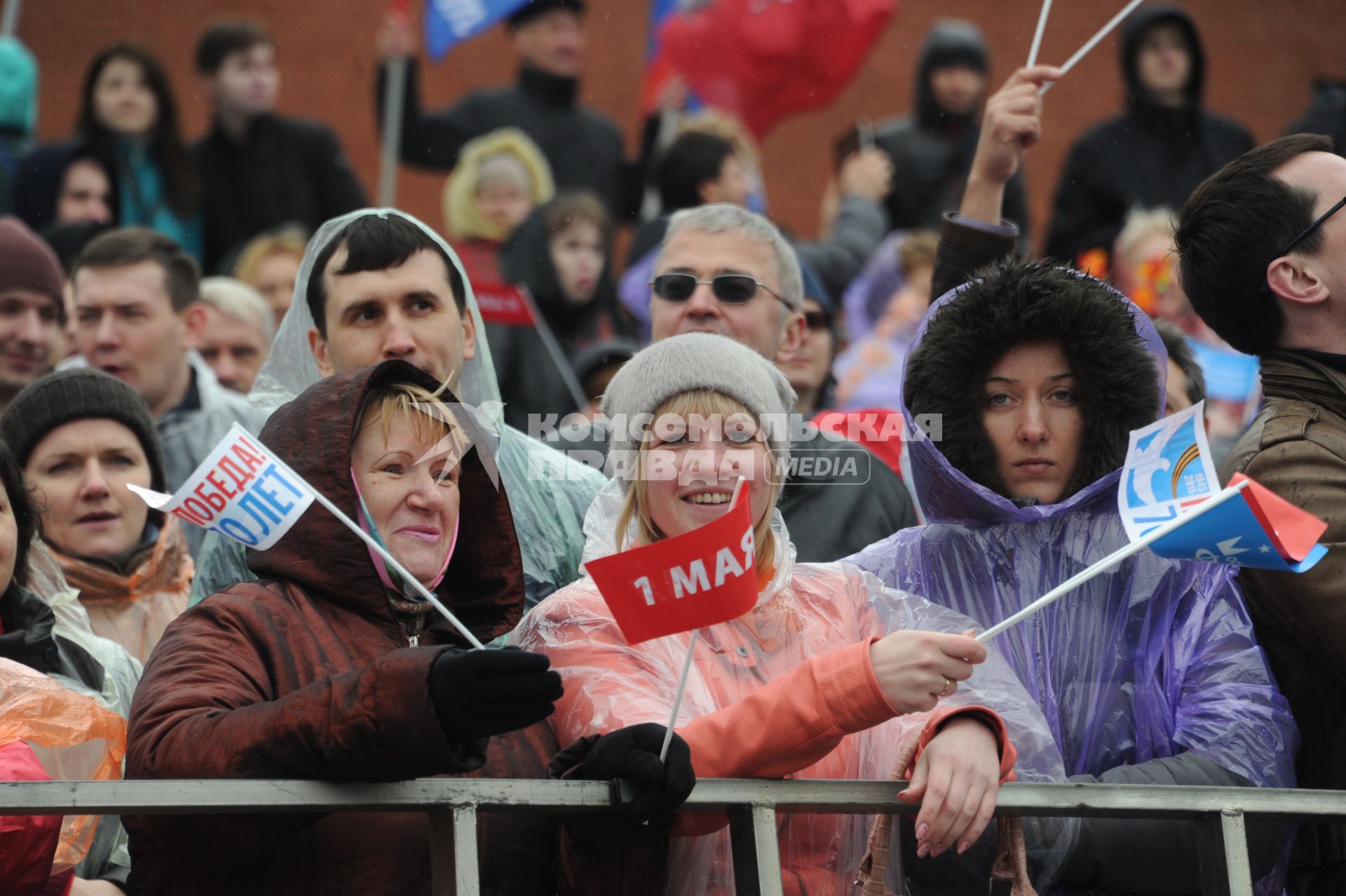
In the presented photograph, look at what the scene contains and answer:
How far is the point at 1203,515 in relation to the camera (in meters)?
2.76

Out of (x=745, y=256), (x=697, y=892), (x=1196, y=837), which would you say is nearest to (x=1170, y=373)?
(x=745, y=256)

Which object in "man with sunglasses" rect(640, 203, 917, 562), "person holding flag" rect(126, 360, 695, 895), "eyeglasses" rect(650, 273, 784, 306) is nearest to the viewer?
"person holding flag" rect(126, 360, 695, 895)

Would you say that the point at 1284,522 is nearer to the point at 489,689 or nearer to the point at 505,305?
the point at 489,689

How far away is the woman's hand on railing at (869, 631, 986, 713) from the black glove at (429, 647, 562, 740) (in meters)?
0.53

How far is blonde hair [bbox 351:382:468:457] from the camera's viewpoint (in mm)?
3236

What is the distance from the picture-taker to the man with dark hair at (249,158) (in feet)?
27.2

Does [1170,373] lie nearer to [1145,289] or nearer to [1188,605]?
[1188,605]

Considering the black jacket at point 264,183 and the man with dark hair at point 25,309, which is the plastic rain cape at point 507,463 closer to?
the man with dark hair at point 25,309

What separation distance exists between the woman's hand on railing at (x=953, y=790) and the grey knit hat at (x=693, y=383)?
0.81 m

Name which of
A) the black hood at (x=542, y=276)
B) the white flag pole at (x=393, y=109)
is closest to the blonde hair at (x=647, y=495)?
the black hood at (x=542, y=276)

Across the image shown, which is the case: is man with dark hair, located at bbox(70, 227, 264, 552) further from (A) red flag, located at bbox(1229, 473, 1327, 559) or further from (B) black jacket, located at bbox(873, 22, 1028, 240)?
(B) black jacket, located at bbox(873, 22, 1028, 240)

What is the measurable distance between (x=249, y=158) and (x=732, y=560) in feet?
20.3

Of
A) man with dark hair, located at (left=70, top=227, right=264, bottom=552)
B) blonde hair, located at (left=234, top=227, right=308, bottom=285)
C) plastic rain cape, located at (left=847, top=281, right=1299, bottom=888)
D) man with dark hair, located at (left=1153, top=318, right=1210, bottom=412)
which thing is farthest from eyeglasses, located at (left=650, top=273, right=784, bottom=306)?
blonde hair, located at (left=234, top=227, right=308, bottom=285)

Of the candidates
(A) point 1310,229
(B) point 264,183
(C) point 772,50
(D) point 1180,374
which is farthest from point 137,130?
(A) point 1310,229
